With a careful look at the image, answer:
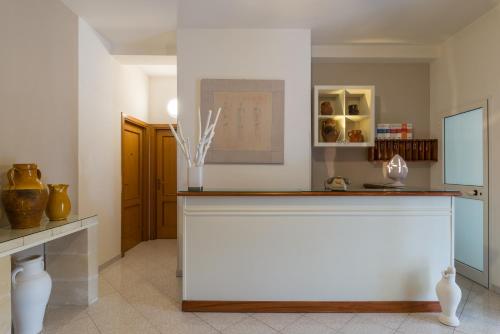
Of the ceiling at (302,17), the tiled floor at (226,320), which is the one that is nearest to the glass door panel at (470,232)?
the tiled floor at (226,320)

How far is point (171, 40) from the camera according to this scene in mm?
3881

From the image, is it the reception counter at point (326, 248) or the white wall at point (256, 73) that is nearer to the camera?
the reception counter at point (326, 248)

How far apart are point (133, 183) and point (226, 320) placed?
2.99 meters

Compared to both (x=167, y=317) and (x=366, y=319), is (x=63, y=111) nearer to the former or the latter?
(x=167, y=317)

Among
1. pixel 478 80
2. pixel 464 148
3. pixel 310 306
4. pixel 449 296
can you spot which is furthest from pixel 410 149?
pixel 310 306

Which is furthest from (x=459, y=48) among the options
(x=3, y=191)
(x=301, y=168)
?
(x=3, y=191)

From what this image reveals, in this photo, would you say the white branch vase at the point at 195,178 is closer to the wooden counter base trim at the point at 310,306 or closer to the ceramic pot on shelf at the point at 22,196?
the wooden counter base trim at the point at 310,306

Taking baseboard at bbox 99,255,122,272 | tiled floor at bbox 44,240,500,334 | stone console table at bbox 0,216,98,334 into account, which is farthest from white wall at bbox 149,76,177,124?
tiled floor at bbox 44,240,500,334

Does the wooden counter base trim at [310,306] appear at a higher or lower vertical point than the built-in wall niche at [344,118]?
lower

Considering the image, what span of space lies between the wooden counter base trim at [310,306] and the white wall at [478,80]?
117cm

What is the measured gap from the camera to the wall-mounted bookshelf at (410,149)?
3.97 m

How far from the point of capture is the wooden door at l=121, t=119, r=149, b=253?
4.42m

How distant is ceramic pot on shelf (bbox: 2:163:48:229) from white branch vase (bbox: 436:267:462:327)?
3.09 metres

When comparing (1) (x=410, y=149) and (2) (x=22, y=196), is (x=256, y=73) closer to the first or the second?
(1) (x=410, y=149)
